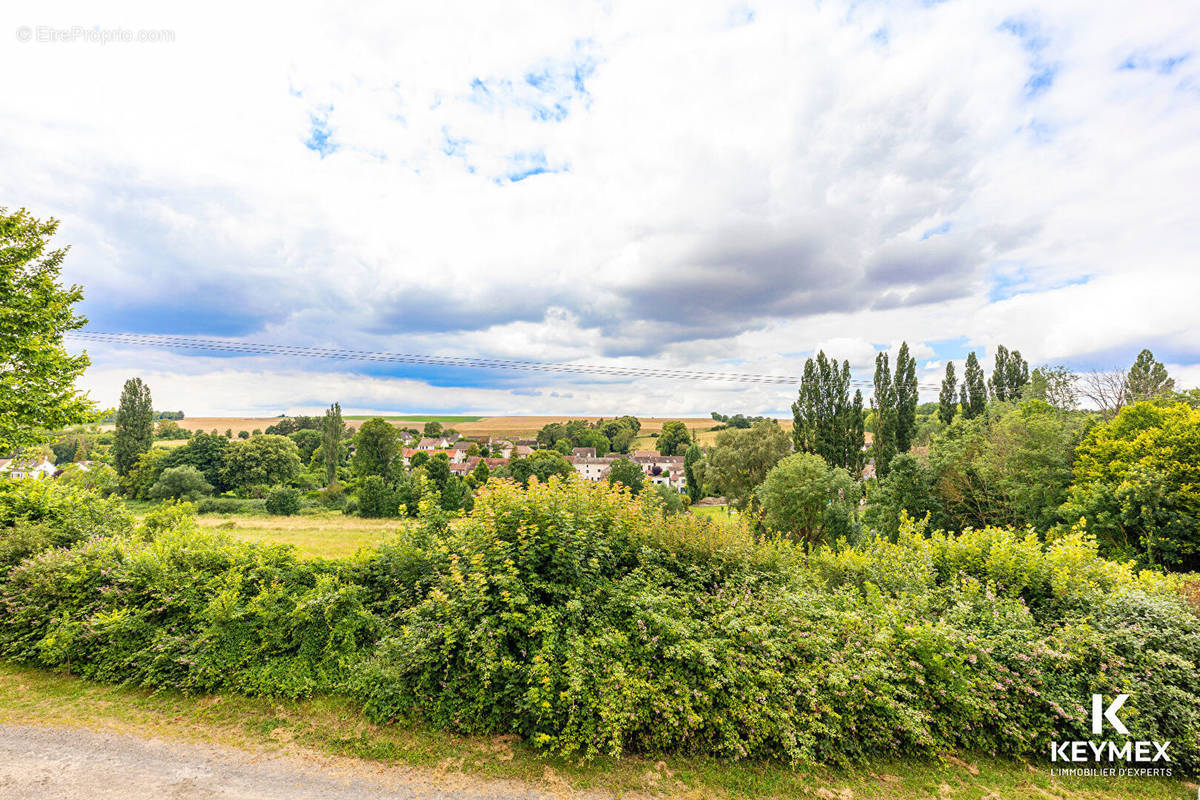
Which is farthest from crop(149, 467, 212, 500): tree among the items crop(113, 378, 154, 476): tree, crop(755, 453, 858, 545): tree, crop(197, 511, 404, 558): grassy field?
crop(755, 453, 858, 545): tree

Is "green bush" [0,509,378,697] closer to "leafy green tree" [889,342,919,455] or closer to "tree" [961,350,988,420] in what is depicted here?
"leafy green tree" [889,342,919,455]

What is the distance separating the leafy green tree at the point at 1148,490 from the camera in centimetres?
Result: 1513

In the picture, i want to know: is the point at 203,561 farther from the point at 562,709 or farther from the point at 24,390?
the point at 24,390

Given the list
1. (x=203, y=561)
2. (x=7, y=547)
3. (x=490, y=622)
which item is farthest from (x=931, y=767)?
(x=7, y=547)

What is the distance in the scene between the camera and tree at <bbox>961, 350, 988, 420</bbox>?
39.3m

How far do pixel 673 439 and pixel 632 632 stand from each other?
94.9 meters

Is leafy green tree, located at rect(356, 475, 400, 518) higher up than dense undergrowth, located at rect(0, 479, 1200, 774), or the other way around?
dense undergrowth, located at rect(0, 479, 1200, 774)

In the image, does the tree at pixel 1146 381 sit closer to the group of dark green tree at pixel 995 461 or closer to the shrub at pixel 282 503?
the group of dark green tree at pixel 995 461

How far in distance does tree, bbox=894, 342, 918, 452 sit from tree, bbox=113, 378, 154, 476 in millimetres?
75981

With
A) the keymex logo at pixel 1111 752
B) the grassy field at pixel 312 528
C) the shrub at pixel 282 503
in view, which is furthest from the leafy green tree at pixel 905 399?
the shrub at pixel 282 503

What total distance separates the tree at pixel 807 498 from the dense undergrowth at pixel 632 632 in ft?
69.7

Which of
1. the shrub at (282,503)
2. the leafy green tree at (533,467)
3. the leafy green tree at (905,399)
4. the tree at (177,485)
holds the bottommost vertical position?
the shrub at (282,503)

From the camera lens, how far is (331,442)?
2092 inches

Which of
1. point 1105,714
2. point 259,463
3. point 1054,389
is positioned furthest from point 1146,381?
point 259,463
